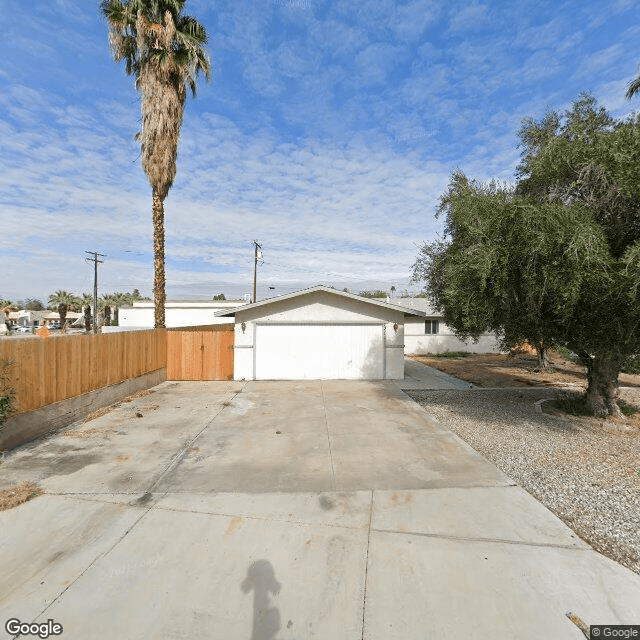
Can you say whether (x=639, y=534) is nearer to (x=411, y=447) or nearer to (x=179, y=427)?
(x=411, y=447)

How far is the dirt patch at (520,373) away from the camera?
13.7 metres

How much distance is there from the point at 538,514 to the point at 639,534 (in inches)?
38.8

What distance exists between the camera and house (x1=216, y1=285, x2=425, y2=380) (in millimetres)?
14125

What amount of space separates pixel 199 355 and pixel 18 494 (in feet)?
30.3

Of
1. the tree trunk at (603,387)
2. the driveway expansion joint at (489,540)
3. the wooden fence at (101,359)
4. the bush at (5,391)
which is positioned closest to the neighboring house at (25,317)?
the wooden fence at (101,359)

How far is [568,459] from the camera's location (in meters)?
6.23

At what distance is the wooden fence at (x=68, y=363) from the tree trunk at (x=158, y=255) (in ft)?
6.47

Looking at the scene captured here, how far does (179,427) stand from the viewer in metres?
7.91

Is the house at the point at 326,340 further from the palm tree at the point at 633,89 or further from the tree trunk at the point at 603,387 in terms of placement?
the palm tree at the point at 633,89

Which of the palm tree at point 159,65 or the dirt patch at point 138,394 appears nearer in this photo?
the dirt patch at point 138,394

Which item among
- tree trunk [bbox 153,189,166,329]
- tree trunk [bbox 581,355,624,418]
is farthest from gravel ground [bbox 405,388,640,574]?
tree trunk [bbox 153,189,166,329]

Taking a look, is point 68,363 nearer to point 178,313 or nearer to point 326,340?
point 326,340

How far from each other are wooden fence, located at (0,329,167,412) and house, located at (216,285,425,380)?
13.5 feet

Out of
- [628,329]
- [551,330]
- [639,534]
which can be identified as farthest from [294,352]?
[639,534]
